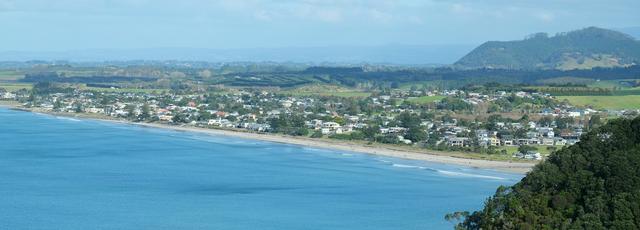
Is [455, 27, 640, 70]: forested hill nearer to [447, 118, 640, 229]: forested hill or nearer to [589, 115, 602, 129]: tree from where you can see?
[589, 115, 602, 129]: tree

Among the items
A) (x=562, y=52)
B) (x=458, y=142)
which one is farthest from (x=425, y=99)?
(x=562, y=52)

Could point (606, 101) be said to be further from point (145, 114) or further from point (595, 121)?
point (145, 114)

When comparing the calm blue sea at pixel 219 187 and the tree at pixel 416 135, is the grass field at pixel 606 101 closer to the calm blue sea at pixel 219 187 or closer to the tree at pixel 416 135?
the tree at pixel 416 135

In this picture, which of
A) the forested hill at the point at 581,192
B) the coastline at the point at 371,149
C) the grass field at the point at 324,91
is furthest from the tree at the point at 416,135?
the grass field at the point at 324,91

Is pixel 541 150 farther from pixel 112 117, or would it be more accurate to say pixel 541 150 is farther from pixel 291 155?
pixel 112 117

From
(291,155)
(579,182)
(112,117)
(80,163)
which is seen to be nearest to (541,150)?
(291,155)

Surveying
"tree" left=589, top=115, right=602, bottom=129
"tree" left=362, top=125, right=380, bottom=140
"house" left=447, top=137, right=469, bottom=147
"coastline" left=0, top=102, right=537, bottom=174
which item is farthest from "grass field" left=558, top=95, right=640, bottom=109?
"coastline" left=0, top=102, right=537, bottom=174
